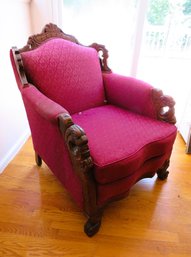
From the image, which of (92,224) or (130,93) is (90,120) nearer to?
(130,93)

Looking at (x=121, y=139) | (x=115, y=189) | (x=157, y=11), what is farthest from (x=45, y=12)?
(x=115, y=189)

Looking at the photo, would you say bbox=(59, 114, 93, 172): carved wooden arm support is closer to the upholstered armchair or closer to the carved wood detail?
the upholstered armchair

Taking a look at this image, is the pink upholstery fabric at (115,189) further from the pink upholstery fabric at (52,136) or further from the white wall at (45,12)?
the white wall at (45,12)

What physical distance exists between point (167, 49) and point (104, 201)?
5.17 feet

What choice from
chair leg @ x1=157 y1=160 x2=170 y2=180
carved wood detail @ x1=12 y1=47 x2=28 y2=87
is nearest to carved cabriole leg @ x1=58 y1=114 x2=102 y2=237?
carved wood detail @ x1=12 y1=47 x2=28 y2=87

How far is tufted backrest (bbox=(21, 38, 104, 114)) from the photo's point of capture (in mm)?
1122

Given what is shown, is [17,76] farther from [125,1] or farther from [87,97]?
[125,1]

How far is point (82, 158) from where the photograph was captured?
0.77 m

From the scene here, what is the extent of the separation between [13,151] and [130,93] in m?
1.05

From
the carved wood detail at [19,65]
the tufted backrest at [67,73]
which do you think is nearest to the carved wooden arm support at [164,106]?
the tufted backrest at [67,73]

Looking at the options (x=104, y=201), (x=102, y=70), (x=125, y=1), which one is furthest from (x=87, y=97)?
(x=125, y=1)

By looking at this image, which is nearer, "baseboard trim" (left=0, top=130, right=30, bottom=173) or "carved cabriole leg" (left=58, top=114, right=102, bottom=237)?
"carved cabriole leg" (left=58, top=114, right=102, bottom=237)

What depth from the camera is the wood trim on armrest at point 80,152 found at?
724 millimetres

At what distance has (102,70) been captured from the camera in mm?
1482
